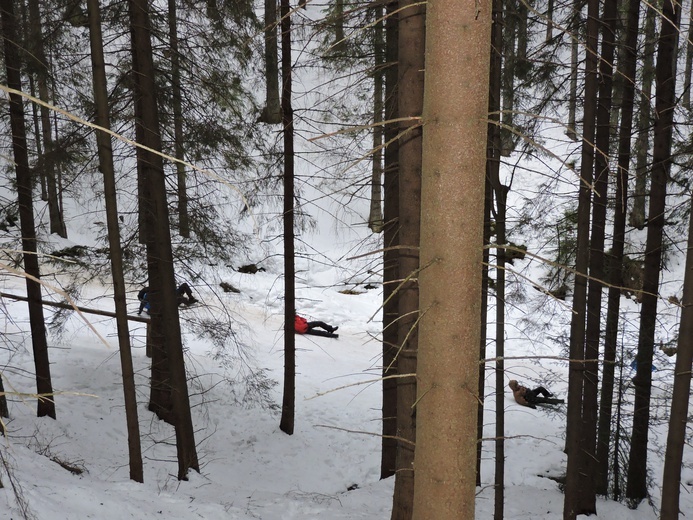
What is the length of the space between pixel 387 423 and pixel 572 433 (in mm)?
2759

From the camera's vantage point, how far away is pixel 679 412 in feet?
17.7

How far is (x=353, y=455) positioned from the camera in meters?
10.8

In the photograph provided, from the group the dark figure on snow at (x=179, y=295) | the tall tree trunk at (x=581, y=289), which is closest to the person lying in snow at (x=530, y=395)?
the tall tree trunk at (x=581, y=289)

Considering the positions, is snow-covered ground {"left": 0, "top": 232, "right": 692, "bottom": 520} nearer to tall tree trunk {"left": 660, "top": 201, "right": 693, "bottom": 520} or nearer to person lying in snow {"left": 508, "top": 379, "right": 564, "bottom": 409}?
person lying in snow {"left": 508, "top": 379, "right": 564, "bottom": 409}

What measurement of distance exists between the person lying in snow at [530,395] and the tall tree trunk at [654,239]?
3179 millimetres

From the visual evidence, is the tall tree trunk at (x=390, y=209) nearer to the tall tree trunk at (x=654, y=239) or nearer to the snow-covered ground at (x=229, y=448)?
the snow-covered ground at (x=229, y=448)

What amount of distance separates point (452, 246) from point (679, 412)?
4.22 metres

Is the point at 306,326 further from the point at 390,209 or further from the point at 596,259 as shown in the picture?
the point at 596,259

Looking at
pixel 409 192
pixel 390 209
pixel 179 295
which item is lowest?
pixel 179 295

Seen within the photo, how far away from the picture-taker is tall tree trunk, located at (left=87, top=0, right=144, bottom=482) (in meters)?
6.60

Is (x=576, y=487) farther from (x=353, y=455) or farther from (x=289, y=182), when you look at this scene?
(x=289, y=182)

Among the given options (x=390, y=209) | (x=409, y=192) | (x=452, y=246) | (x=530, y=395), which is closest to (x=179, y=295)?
(x=390, y=209)

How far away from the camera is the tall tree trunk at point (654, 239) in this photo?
314 inches

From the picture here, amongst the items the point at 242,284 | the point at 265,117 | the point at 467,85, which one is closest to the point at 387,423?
the point at 467,85
